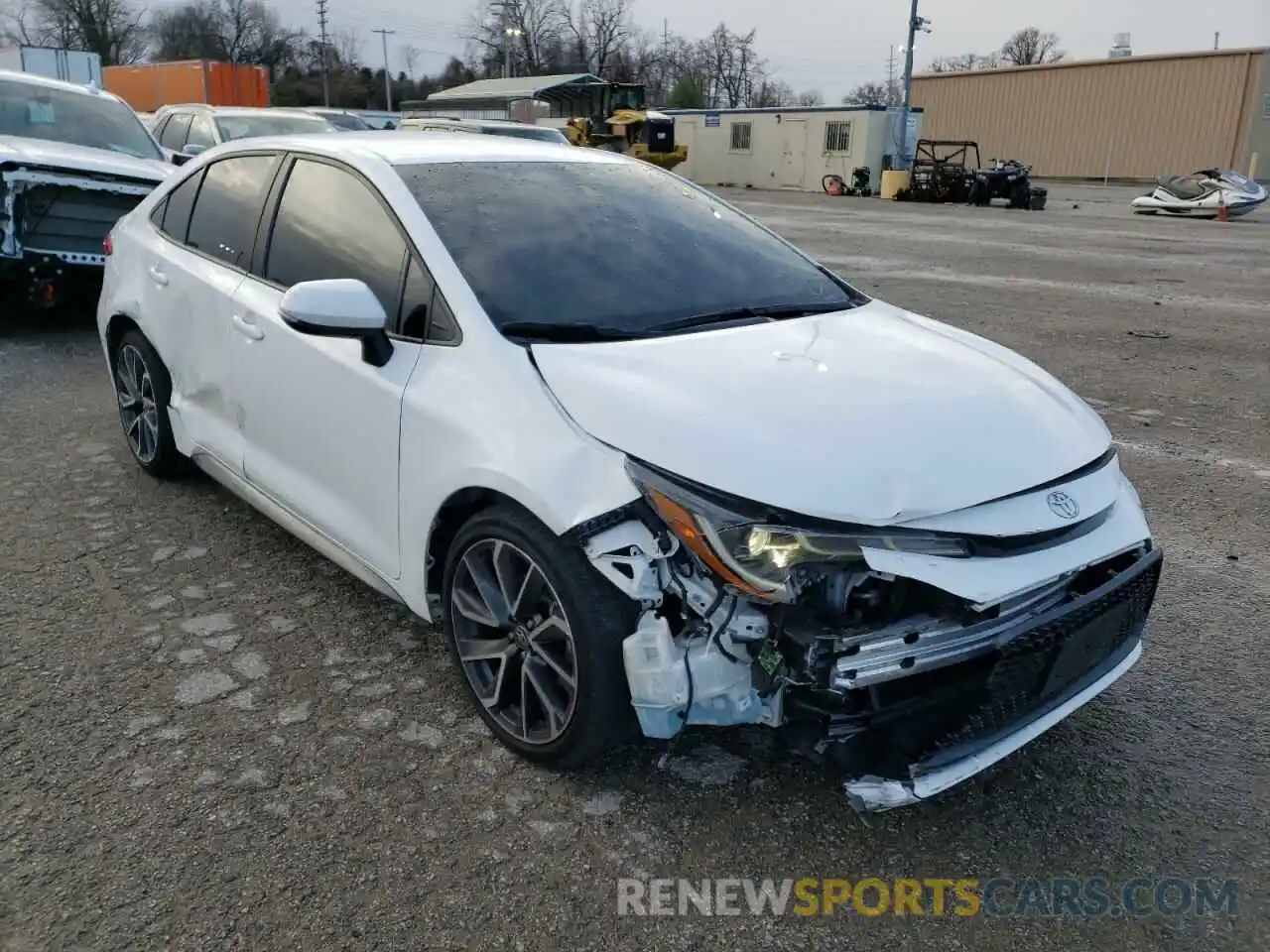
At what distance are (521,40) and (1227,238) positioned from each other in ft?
259

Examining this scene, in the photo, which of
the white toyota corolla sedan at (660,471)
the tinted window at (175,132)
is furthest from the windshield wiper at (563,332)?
the tinted window at (175,132)

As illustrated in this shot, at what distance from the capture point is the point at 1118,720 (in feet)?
Result: 10.1

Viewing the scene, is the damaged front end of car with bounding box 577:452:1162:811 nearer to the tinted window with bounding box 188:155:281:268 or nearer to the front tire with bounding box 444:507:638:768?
the front tire with bounding box 444:507:638:768

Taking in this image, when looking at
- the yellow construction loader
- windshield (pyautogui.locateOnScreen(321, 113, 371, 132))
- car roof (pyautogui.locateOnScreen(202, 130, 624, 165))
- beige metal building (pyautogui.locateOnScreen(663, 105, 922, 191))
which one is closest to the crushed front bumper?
car roof (pyautogui.locateOnScreen(202, 130, 624, 165))

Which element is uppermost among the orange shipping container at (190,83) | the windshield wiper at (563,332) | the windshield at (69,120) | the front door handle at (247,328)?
the orange shipping container at (190,83)

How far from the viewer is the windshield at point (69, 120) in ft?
27.6

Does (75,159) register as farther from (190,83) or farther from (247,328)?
(190,83)

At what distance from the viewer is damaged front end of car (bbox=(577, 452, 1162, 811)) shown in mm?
2328

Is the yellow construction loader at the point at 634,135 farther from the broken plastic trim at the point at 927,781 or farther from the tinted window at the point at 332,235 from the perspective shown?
the broken plastic trim at the point at 927,781

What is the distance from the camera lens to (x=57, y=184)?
7316 millimetres

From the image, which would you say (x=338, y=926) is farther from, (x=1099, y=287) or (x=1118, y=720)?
(x=1099, y=287)

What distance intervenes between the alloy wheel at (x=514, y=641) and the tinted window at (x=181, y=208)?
2.44m

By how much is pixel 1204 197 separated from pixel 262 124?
2141cm

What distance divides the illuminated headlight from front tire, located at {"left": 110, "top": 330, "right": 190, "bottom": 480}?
300 centimetres
